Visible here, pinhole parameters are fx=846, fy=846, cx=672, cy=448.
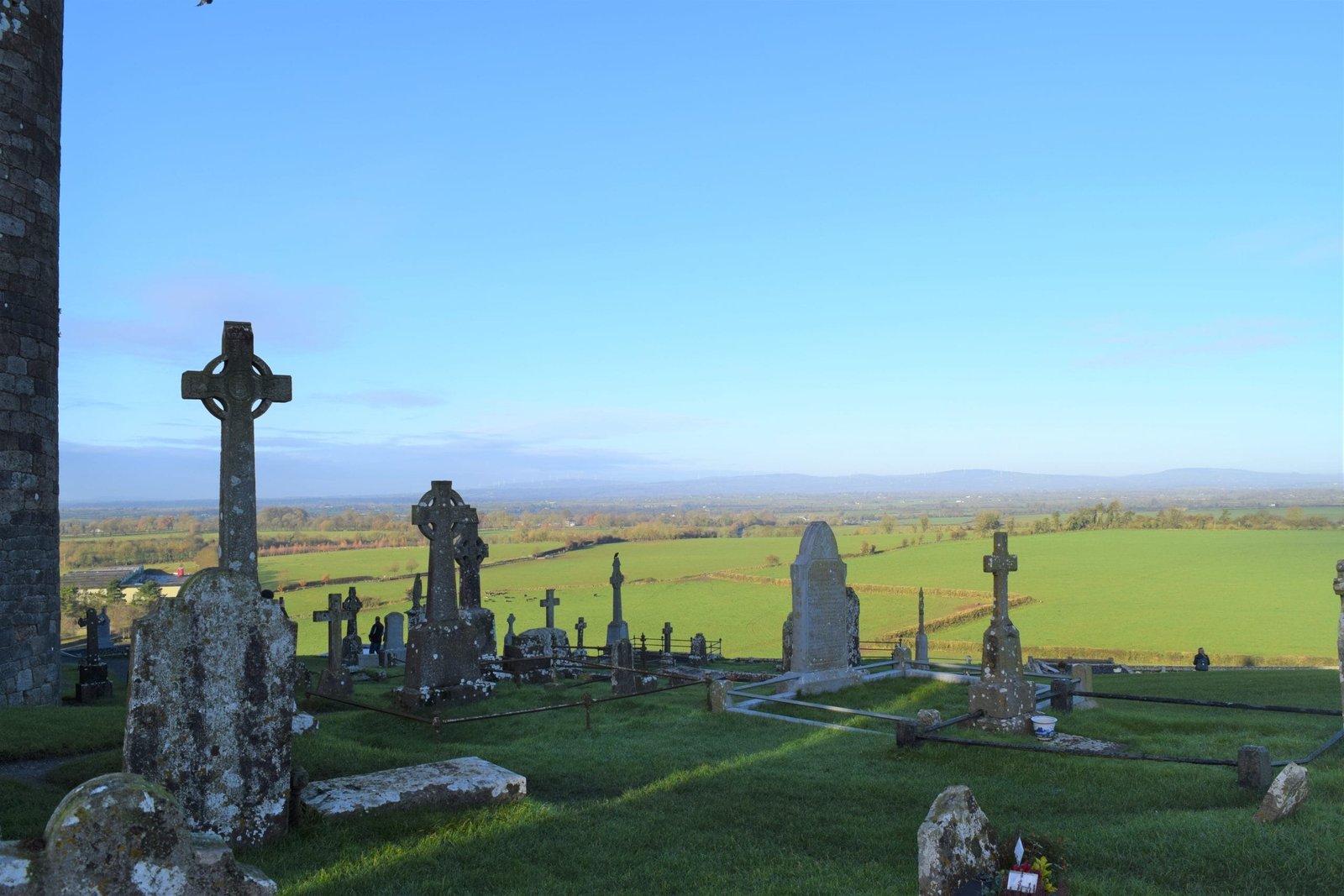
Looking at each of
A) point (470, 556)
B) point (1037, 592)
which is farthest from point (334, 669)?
point (1037, 592)

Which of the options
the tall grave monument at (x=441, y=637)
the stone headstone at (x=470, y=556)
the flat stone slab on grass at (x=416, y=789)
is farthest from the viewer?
the stone headstone at (x=470, y=556)

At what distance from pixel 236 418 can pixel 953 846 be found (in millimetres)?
9368

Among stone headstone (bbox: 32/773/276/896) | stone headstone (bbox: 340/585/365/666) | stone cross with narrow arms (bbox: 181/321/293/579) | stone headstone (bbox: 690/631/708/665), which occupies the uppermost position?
stone cross with narrow arms (bbox: 181/321/293/579)

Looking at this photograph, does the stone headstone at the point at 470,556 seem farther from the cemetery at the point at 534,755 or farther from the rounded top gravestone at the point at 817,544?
the rounded top gravestone at the point at 817,544

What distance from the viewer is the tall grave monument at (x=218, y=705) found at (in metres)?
5.96

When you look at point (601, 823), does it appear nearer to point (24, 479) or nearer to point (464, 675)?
point (464, 675)

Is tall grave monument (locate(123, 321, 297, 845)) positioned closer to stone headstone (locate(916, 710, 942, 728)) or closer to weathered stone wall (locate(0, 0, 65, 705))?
stone headstone (locate(916, 710, 942, 728))

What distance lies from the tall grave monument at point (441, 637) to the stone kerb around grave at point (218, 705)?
910 centimetres

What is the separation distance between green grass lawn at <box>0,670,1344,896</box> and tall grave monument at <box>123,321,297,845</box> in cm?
45

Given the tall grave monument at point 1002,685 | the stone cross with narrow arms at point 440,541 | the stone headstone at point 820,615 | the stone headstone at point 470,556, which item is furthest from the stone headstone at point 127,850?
the stone headstone at point 470,556

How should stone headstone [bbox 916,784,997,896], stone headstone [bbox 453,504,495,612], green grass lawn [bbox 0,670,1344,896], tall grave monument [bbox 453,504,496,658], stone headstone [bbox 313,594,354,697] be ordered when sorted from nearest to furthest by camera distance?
stone headstone [bbox 916,784,997,896] → green grass lawn [bbox 0,670,1344,896] → stone headstone [bbox 313,594,354,697] → tall grave monument [bbox 453,504,496,658] → stone headstone [bbox 453,504,495,612]

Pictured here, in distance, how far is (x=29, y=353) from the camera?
1408 centimetres

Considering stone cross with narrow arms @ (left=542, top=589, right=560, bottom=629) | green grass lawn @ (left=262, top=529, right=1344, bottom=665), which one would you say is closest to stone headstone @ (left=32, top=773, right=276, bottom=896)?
stone cross with narrow arms @ (left=542, top=589, right=560, bottom=629)

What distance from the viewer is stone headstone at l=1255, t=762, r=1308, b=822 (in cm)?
714
